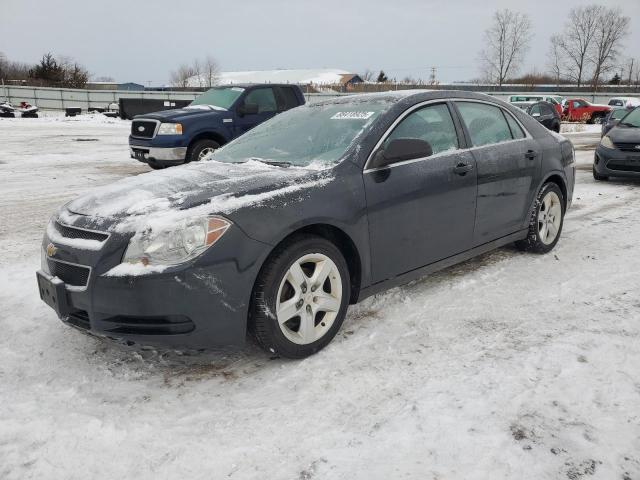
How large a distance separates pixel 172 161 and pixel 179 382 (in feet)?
24.3

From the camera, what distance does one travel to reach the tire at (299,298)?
290 centimetres

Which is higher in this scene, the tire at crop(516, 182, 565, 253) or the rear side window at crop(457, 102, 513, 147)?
the rear side window at crop(457, 102, 513, 147)

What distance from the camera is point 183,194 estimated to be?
2982 millimetres

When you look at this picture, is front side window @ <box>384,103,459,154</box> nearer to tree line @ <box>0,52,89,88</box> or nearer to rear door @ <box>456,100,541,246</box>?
rear door @ <box>456,100,541,246</box>

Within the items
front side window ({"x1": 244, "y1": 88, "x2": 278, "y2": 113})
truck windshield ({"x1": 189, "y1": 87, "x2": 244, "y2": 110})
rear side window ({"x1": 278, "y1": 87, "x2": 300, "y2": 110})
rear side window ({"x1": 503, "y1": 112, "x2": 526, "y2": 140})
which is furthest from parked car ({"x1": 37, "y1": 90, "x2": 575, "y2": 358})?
rear side window ({"x1": 278, "y1": 87, "x2": 300, "y2": 110})

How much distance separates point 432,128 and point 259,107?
7328mm

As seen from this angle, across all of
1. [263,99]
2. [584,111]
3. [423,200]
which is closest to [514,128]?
[423,200]

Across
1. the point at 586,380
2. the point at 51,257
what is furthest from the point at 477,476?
the point at 51,257

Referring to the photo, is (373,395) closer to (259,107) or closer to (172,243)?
(172,243)

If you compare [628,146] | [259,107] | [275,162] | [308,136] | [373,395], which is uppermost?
[259,107]

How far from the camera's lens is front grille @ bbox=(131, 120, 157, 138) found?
32.4 ft

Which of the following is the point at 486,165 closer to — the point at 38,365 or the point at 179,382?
the point at 179,382

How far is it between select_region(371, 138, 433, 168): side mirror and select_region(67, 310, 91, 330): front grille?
1.88 metres

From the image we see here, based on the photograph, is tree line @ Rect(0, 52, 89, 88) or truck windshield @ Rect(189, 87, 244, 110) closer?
truck windshield @ Rect(189, 87, 244, 110)
